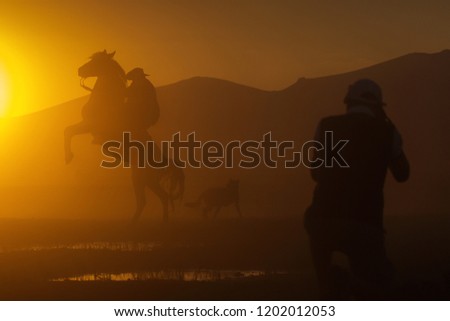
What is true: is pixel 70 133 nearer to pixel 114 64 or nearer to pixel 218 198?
pixel 114 64

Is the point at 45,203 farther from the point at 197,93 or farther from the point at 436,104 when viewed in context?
the point at 436,104

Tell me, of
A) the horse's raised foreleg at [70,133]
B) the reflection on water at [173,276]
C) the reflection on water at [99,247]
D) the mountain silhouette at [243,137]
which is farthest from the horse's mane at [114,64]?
the reflection on water at [173,276]

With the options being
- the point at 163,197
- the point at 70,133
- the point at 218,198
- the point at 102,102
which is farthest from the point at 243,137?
the point at 70,133

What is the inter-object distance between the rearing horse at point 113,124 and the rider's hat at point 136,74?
0.18ft

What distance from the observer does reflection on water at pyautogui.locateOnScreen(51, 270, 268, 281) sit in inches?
227

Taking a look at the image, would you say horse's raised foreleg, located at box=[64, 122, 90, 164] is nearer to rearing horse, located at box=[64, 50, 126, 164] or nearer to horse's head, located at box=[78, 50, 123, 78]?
rearing horse, located at box=[64, 50, 126, 164]

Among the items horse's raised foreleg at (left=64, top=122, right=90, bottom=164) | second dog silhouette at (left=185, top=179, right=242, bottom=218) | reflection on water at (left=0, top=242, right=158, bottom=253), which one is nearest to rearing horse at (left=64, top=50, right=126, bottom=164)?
horse's raised foreleg at (left=64, top=122, right=90, bottom=164)

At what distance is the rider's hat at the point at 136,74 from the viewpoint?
6301 millimetres

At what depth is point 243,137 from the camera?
20.3 ft

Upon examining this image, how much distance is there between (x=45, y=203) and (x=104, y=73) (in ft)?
3.90

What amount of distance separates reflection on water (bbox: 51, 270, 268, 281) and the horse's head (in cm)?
167

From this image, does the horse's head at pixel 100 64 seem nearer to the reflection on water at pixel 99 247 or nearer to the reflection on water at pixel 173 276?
the reflection on water at pixel 99 247

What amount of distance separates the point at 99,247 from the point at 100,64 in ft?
4.94
